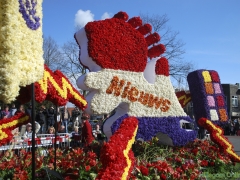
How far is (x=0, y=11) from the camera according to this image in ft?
11.5

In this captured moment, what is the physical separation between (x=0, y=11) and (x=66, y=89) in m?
3.10

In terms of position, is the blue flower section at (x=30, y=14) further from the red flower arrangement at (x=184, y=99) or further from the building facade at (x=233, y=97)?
the building facade at (x=233, y=97)

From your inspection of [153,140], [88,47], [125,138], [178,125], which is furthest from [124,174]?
[178,125]

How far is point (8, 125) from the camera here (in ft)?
18.0

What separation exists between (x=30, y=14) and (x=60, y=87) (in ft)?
7.81

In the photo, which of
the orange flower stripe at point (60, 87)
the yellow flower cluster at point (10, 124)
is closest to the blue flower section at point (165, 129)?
the orange flower stripe at point (60, 87)

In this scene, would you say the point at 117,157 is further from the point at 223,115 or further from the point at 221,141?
the point at 223,115

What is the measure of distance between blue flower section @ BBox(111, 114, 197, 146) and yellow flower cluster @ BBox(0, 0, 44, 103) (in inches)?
223

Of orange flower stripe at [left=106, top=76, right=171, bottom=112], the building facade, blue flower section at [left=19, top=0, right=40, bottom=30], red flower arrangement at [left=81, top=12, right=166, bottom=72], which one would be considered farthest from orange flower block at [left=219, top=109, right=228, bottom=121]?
the building facade

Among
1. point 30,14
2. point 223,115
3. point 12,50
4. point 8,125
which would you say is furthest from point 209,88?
point 12,50

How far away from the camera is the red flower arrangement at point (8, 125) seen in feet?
17.5

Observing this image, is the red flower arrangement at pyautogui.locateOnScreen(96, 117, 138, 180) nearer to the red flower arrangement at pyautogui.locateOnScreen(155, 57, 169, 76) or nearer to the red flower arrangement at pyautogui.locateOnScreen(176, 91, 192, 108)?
the red flower arrangement at pyautogui.locateOnScreen(155, 57, 169, 76)

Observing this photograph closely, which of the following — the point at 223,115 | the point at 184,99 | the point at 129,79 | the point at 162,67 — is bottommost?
the point at 223,115

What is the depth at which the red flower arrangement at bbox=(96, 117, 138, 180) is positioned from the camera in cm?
415
